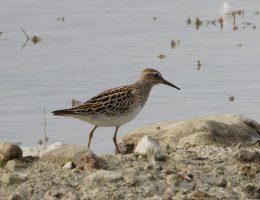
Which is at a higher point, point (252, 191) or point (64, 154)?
point (64, 154)

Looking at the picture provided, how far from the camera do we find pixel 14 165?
12.4 m

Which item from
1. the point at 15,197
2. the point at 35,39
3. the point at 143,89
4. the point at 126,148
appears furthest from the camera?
the point at 35,39

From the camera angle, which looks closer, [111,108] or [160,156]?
[160,156]

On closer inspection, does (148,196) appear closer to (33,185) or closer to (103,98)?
(33,185)

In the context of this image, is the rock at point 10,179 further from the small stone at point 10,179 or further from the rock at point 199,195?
the rock at point 199,195

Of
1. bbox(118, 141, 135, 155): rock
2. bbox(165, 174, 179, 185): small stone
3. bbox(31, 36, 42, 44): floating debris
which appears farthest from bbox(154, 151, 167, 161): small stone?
bbox(31, 36, 42, 44): floating debris

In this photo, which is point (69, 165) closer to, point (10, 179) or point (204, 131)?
point (10, 179)

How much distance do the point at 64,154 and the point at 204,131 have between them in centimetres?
312

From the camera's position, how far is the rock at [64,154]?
12477mm

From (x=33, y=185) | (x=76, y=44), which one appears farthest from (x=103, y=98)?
(x=76, y=44)

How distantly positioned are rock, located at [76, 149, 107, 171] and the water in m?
3.78

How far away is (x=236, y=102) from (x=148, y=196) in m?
7.10

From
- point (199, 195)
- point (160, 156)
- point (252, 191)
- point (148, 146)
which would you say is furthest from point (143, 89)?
point (199, 195)

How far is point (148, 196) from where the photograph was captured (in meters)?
11.7
